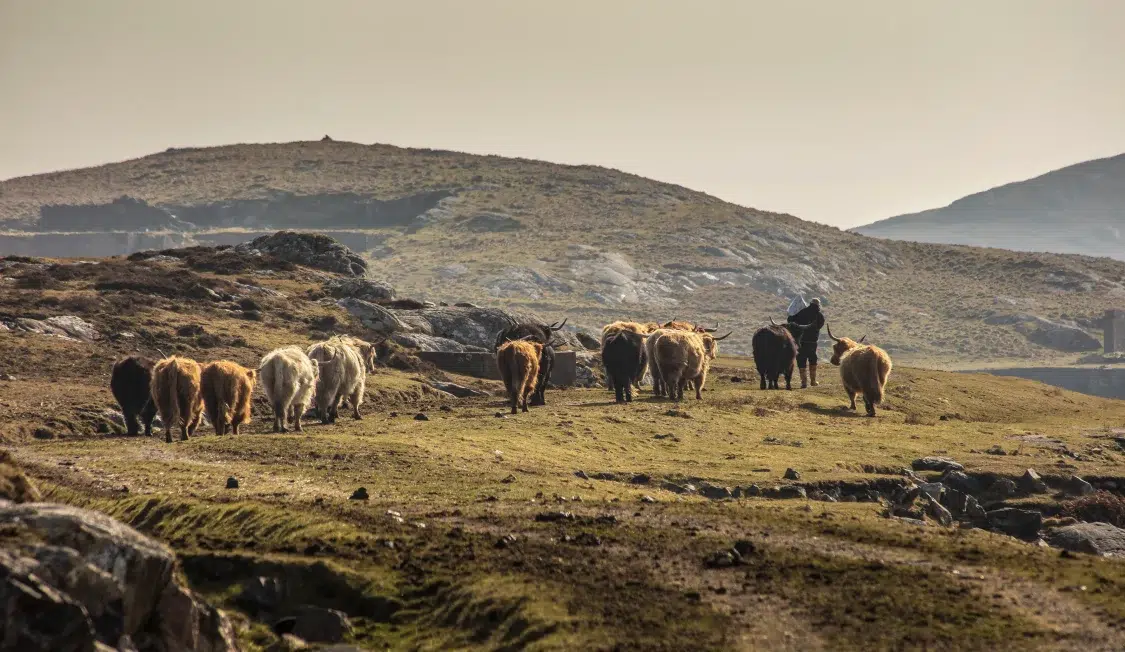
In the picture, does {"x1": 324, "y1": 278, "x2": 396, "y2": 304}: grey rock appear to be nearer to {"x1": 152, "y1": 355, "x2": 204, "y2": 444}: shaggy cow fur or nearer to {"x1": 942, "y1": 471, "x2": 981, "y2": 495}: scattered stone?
{"x1": 152, "y1": 355, "x2": 204, "y2": 444}: shaggy cow fur

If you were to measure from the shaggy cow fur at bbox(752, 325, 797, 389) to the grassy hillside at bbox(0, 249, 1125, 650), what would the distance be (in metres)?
5.14

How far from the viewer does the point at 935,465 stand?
2720 centimetres

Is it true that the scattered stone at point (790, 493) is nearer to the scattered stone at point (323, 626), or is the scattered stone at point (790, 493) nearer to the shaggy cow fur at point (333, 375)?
the scattered stone at point (323, 626)

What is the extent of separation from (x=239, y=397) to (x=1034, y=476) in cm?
1608

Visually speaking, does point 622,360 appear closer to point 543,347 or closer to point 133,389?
point 543,347

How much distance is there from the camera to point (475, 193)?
16438 centimetres

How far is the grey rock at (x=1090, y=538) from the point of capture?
65.7 ft

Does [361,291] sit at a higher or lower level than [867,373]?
higher

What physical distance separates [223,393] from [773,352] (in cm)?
1884

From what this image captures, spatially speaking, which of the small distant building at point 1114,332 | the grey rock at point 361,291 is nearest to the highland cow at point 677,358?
the grey rock at point 361,291

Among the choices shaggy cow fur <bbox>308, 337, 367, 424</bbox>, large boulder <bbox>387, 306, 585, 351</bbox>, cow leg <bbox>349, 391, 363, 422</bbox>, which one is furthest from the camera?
large boulder <bbox>387, 306, 585, 351</bbox>

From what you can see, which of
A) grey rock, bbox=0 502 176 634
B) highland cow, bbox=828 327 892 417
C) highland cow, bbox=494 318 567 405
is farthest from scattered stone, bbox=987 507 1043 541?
grey rock, bbox=0 502 176 634

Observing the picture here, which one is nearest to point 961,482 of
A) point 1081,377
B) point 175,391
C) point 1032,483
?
point 1032,483

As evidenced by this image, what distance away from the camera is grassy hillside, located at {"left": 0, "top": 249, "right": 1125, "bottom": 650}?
12477 mm
